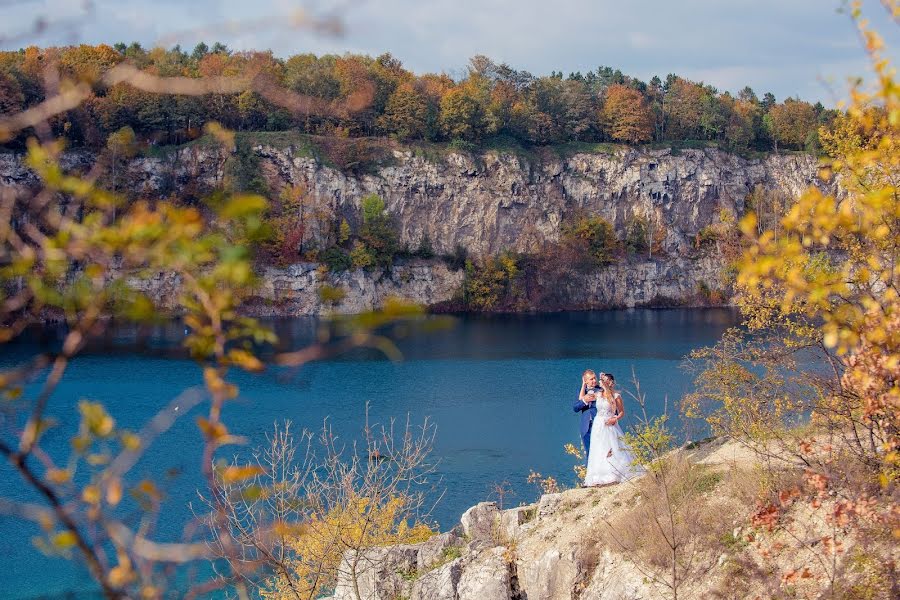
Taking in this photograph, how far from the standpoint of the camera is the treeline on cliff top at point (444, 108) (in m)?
57.6

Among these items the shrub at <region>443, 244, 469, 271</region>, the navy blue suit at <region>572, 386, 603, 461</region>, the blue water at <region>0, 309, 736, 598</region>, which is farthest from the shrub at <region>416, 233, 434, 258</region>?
the navy blue suit at <region>572, 386, 603, 461</region>

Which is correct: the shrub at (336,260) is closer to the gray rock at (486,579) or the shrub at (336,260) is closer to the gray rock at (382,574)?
the gray rock at (382,574)

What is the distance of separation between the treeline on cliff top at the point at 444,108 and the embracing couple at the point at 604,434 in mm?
46995

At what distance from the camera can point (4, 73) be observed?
48875mm

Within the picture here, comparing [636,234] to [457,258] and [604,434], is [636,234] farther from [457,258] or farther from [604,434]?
[604,434]

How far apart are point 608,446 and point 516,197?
56.6 metres

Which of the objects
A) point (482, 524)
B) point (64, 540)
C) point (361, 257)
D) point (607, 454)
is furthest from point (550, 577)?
point (361, 257)

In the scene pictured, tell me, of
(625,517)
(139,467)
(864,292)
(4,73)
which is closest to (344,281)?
(4,73)

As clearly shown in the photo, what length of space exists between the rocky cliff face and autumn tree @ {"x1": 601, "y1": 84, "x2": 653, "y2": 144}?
5.45ft

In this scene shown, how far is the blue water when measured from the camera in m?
21.6

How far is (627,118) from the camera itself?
7200 cm

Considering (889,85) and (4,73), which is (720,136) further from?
(889,85)

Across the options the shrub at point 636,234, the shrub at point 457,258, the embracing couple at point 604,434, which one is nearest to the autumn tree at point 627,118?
the shrub at point 636,234

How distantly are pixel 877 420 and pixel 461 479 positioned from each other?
17.6 metres
